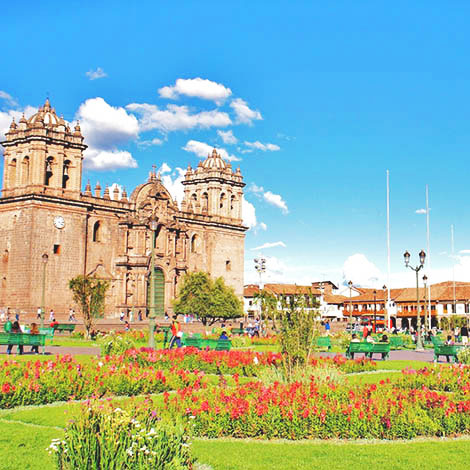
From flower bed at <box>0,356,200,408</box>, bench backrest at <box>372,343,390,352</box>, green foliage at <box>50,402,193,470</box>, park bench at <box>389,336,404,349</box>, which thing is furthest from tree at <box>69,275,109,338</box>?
green foliage at <box>50,402,193,470</box>

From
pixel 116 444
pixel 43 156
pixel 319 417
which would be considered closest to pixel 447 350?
pixel 319 417

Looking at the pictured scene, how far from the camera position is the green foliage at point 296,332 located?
12.4 metres

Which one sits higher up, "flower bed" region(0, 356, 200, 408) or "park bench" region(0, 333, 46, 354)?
"park bench" region(0, 333, 46, 354)

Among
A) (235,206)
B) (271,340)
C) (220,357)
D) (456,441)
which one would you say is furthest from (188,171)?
(456,441)

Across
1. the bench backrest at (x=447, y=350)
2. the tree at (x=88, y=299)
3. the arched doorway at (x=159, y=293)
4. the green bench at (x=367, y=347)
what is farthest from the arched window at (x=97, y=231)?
the bench backrest at (x=447, y=350)

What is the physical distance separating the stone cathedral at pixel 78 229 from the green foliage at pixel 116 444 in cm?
3215

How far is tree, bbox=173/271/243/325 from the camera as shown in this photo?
3822 cm

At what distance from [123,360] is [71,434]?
10484mm

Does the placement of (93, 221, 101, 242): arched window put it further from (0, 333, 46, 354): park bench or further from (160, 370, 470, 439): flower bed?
(160, 370, 470, 439): flower bed

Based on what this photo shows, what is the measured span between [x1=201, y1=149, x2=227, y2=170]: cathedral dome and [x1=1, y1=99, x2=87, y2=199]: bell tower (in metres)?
15.5

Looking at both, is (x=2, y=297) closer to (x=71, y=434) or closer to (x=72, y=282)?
(x=72, y=282)

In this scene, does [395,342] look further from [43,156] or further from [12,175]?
[12,175]

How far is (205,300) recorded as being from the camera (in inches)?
1511

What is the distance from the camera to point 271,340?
29.3 meters
